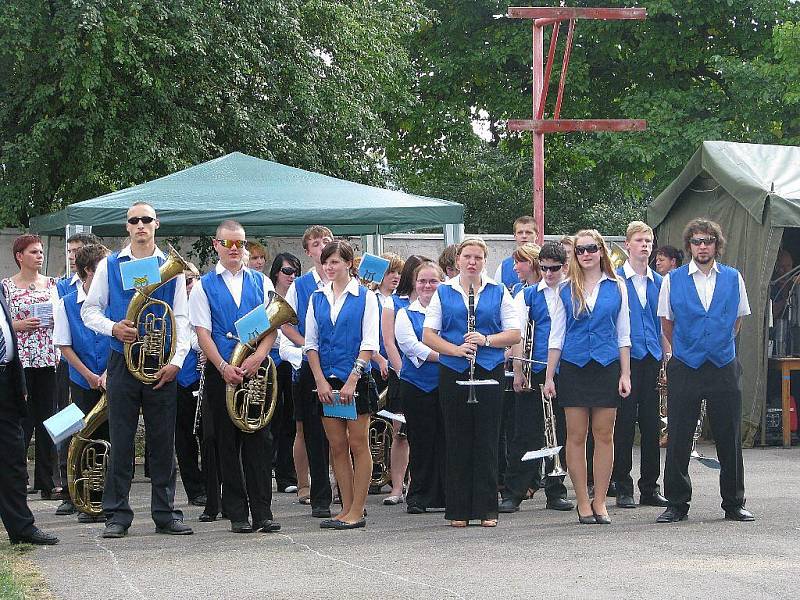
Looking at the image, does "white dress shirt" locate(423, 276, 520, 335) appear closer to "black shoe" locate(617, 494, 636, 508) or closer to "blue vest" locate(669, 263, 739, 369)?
"blue vest" locate(669, 263, 739, 369)

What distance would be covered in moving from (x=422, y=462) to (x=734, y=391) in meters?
2.27

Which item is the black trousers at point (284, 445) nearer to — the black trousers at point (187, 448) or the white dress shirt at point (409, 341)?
the black trousers at point (187, 448)

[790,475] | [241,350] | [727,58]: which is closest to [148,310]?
[241,350]

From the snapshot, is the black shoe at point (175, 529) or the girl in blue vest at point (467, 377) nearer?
the black shoe at point (175, 529)

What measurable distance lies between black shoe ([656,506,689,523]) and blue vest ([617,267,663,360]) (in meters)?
1.31

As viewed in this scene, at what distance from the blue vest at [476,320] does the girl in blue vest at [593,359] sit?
53cm

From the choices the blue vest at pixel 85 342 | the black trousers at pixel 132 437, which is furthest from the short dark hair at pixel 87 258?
the black trousers at pixel 132 437

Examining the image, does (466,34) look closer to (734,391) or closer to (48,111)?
(48,111)

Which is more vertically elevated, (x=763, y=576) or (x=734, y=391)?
(x=734, y=391)

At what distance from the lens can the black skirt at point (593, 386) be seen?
903cm

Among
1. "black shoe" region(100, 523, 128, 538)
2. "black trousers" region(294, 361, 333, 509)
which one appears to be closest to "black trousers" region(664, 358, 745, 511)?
"black trousers" region(294, 361, 333, 509)

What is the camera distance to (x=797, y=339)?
15.0 meters

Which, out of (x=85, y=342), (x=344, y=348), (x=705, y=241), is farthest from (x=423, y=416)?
(x=85, y=342)

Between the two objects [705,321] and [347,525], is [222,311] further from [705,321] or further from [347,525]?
[705,321]
